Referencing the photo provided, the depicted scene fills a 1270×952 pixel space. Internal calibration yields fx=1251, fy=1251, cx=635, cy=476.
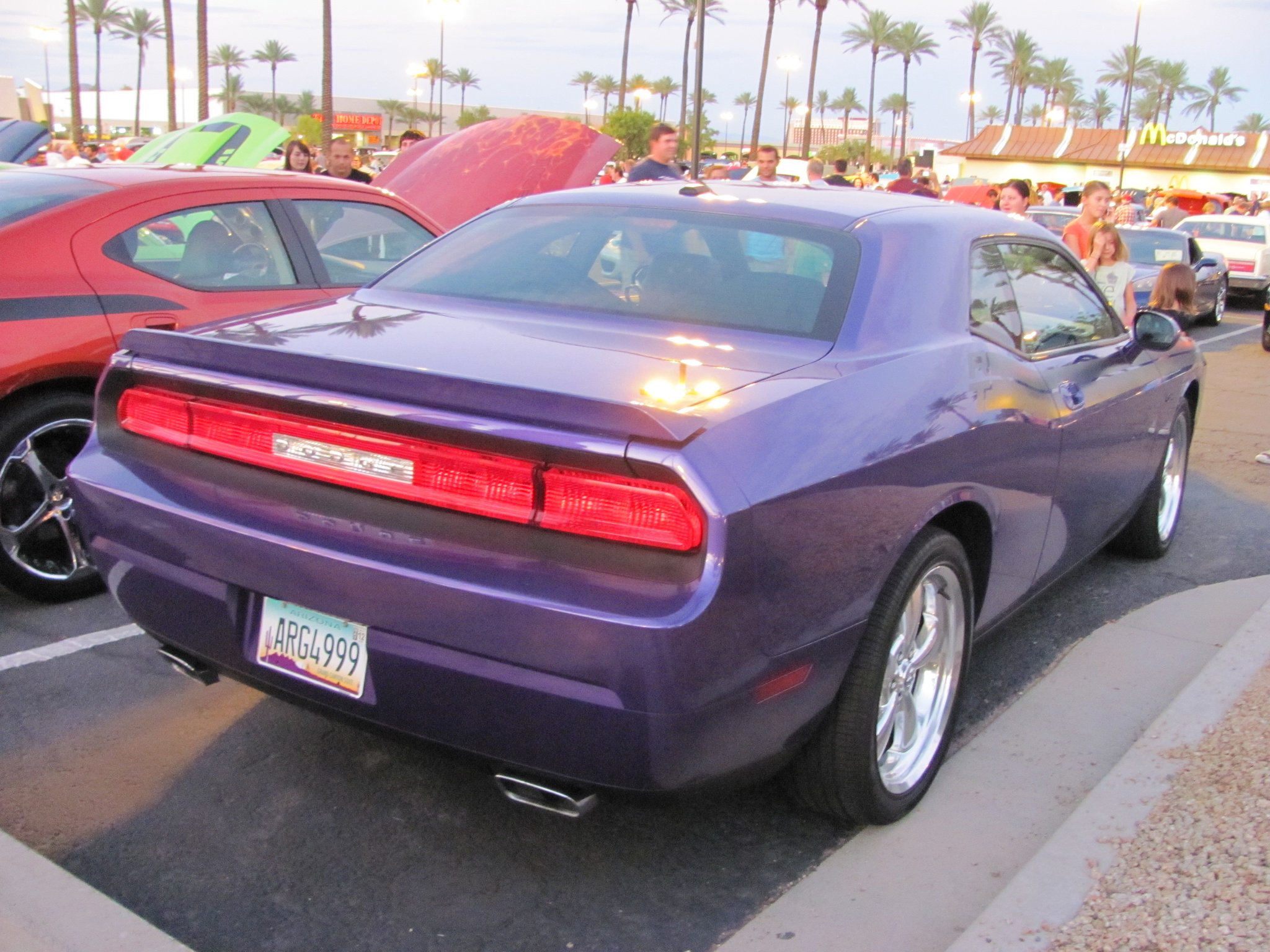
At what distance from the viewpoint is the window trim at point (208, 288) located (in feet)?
15.2

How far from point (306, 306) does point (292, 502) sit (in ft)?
3.11

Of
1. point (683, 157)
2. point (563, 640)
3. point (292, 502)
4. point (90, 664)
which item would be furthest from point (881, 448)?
point (683, 157)

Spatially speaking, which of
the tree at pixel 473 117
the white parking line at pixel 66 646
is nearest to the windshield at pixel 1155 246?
the white parking line at pixel 66 646

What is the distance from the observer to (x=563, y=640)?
2.30m

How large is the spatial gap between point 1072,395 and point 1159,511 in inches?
71.5

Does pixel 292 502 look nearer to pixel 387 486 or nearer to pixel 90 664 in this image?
pixel 387 486

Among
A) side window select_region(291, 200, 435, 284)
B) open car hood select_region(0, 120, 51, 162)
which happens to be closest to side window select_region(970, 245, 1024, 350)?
side window select_region(291, 200, 435, 284)

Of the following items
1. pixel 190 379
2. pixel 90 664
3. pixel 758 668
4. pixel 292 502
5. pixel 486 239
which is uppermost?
pixel 486 239

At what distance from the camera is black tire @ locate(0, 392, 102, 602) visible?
14.2ft

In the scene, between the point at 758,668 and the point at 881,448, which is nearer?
the point at 758,668

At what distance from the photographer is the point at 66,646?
4148 mm

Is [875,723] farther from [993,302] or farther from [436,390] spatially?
[993,302]

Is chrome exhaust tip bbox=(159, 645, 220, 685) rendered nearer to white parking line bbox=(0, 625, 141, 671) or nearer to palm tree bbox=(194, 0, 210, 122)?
white parking line bbox=(0, 625, 141, 671)

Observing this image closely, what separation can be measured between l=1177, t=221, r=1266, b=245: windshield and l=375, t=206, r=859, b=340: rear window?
718 inches
